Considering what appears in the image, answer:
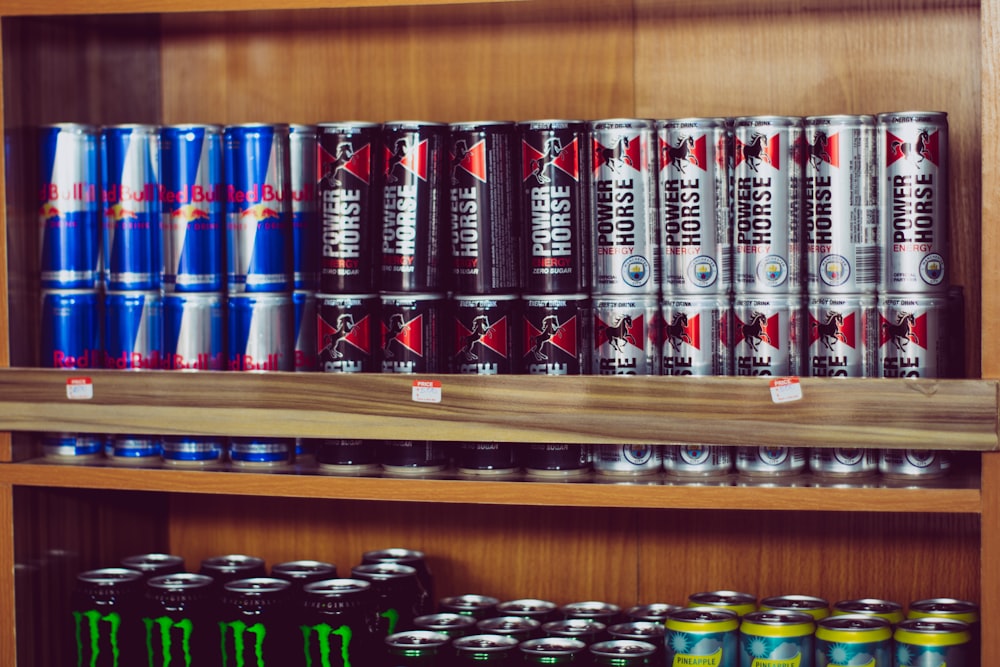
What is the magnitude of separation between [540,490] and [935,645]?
19.6 inches

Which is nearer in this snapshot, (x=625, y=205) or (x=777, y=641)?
(x=777, y=641)

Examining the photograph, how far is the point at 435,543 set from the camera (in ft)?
6.73

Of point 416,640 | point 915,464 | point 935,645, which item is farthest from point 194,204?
point 935,645

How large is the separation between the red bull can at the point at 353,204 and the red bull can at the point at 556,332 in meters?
0.22

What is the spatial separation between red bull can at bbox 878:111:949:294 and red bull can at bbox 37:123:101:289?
1.08 metres

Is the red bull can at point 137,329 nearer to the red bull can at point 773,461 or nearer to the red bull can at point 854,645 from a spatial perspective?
the red bull can at point 773,461

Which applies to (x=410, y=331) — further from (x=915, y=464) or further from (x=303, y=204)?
(x=915, y=464)

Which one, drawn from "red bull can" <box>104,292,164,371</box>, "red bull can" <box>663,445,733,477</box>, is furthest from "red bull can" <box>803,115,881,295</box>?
"red bull can" <box>104,292,164,371</box>

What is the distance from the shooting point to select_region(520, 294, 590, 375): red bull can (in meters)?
1.67

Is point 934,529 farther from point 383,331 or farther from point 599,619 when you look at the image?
point 383,331

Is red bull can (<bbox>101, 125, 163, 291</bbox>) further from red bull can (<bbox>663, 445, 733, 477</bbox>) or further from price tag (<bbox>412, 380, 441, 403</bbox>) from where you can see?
red bull can (<bbox>663, 445, 733, 477</bbox>)

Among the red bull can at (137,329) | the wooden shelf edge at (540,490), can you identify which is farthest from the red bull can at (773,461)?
the red bull can at (137,329)

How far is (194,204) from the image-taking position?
1.83m

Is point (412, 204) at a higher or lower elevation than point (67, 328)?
higher
